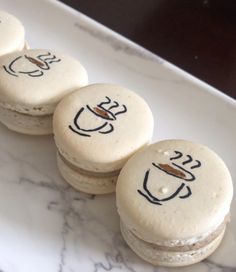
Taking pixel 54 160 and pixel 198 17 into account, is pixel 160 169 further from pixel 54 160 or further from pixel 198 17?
pixel 198 17

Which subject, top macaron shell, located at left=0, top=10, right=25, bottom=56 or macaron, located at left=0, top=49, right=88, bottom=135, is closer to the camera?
macaron, located at left=0, top=49, right=88, bottom=135

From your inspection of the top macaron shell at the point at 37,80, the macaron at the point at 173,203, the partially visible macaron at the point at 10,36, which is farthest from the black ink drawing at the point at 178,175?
the partially visible macaron at the point at 10,36

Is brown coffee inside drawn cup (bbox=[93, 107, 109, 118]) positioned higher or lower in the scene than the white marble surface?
higher

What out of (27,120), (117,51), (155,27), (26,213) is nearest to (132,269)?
(26,213)

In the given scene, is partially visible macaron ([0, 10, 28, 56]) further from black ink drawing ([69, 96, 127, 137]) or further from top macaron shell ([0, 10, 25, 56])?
black ink drawing ([69, 96, 127, 137])

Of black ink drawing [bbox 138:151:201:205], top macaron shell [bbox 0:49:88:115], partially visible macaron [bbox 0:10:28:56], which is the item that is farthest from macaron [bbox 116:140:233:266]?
partially visible macaron [bbox 0:10:28:56]

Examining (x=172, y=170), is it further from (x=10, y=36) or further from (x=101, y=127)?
(x=10, y=36)

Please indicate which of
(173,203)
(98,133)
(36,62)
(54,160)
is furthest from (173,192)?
(36,62)
